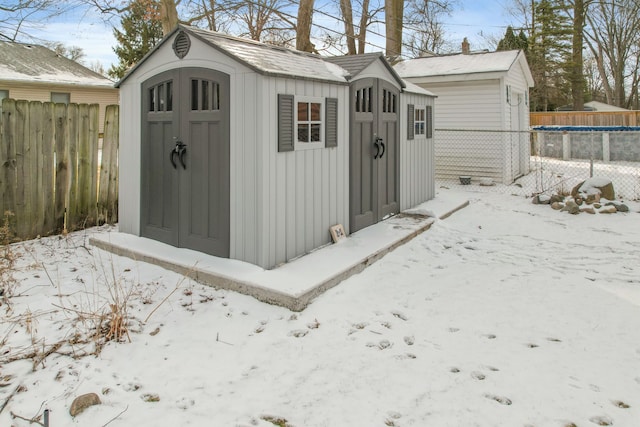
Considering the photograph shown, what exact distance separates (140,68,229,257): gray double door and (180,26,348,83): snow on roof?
0.97 ft

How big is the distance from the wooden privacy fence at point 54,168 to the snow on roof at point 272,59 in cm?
223

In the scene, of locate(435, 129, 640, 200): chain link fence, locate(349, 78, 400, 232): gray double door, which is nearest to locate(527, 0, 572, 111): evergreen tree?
locate(435, 129, 640, 200): chain link fence

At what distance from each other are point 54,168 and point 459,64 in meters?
9.65

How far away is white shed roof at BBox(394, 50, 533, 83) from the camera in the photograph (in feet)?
37.7

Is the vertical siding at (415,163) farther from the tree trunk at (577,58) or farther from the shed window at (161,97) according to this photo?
the tree trunk at (577,58)

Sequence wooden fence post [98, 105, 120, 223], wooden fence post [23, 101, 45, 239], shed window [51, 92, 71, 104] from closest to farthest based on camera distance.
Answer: wooden fence post [23, 101, 45, 239] < wooden fence post [98, 105, 120, 223] < shed window [51, 92, 71, 104]

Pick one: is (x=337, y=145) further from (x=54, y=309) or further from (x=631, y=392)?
(x=631, y=392)

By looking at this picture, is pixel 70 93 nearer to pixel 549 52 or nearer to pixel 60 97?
pixel 60 97

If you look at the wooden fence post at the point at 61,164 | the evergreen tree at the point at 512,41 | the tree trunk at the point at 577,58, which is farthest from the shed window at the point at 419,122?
the evergreen tree at the point at 512,41

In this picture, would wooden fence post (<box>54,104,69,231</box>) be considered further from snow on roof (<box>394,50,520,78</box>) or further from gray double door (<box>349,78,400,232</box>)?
snow on roof (<box>394,50,520,78</box>)

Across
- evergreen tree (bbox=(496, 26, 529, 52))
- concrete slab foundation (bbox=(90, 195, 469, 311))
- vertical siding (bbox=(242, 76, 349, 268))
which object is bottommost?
concrete slab foundation (bbox=(90, 195, 469, 311))

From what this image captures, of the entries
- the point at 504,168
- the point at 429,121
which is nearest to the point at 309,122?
the point at 429,121

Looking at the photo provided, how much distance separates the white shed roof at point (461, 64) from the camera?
1149 centimetres

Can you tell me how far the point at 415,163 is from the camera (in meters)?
7.91
